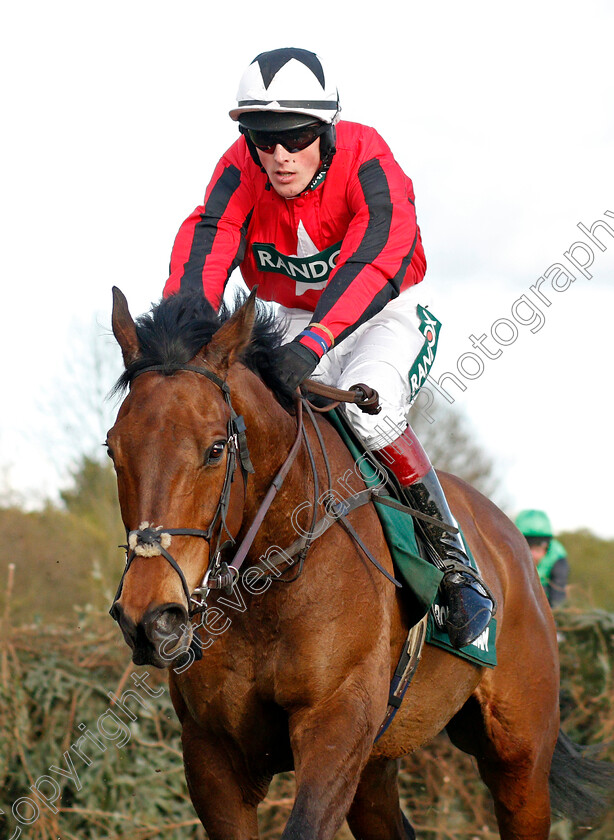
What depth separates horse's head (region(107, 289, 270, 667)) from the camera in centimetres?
274

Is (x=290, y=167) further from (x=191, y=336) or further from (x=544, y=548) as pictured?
(x=544, y=548)

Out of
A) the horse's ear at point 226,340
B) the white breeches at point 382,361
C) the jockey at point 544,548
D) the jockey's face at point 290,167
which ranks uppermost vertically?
the jockey at point 544,548

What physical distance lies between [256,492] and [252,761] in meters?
1.05

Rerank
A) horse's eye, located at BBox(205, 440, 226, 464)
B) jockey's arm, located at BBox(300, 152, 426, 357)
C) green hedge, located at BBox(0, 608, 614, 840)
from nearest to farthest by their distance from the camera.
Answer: horse's eye, located at BBox(205, 440, 226, 464), jockey's arm, located at BBox(300, 152, 426, 357), green hedge, located at BBox(0, 608, 614, 840)

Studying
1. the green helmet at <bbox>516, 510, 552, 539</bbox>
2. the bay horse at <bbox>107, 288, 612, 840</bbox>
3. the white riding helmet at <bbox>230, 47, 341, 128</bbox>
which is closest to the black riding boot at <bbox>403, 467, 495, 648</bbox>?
the bay horse at <bbox>107, 288, 612, 840</bbox>

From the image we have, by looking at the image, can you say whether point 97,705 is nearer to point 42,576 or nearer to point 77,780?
point 77,780

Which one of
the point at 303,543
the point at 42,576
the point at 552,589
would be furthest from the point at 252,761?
the point at 42,576

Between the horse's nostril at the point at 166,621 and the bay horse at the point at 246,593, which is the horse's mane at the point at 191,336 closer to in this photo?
the bay horse at the point at 246,593

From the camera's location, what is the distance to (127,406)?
→ 3.01m

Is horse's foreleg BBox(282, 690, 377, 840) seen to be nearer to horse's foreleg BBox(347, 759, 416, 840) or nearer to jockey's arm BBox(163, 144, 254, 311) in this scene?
horse's foreleg BBox(347, 759, 416, 840)

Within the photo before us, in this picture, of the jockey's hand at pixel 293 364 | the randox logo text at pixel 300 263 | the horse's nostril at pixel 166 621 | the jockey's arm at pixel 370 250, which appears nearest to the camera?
the horse's nostril at pixel 166 621

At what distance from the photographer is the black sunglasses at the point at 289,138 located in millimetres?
3910

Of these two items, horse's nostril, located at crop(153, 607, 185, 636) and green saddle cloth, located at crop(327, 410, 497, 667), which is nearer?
horse's nostril, located at crop(153, 607, 185, 636)

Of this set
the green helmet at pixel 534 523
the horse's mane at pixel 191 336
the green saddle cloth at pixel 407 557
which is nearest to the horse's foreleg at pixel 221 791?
the green saddle cloth at pixel 407 557
